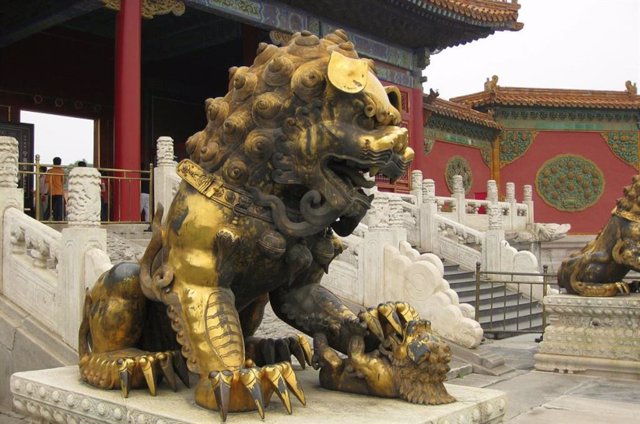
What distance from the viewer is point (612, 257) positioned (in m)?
6.24

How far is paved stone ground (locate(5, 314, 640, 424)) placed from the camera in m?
4.59

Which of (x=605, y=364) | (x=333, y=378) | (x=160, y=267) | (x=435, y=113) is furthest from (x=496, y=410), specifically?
(x=435, y=113)

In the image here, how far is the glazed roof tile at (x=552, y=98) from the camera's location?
20.8m

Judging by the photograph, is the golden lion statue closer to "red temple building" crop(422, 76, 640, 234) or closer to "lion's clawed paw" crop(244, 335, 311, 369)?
"lion's clawed paw" crop(244, 335, 311, 369)

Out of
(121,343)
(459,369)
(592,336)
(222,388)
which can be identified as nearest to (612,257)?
(592,336)

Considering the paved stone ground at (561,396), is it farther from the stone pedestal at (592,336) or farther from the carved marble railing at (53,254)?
the carved marble railing at (53,254)

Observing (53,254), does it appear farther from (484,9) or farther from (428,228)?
(484,9)

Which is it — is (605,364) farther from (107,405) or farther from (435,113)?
(435,113)

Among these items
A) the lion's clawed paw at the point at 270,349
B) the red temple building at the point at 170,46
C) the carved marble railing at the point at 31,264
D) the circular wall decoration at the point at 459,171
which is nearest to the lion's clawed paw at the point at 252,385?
the lion's clawed paw at the point at 270,349

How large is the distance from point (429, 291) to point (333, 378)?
17.0 feet

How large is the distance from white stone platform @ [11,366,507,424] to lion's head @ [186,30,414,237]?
0.53 metres

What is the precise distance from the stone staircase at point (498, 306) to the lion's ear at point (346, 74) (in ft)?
22.8

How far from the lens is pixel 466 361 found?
671 cm

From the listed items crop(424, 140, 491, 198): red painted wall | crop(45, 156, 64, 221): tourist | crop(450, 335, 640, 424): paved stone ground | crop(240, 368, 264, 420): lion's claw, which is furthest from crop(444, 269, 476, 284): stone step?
crop(240, 368, 264, 420): lion's claw
